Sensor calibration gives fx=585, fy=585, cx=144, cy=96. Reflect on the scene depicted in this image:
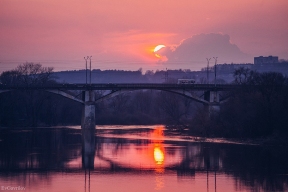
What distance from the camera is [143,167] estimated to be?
3994cm

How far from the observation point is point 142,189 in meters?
30.7

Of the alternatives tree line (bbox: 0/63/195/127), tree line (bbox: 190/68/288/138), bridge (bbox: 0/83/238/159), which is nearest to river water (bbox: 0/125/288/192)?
tree line (bbox: 190/68/288/138)

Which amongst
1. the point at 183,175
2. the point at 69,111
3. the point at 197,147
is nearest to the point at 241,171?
the point at 183,175

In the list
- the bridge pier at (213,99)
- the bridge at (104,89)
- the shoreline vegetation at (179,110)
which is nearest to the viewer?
the shoreline vegetation at (179,110)

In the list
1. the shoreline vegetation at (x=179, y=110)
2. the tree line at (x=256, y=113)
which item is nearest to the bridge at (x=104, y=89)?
the shoreline vegetation at (x=179, y=110)

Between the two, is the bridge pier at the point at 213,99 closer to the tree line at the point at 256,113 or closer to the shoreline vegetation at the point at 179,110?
the shoreline vegetation at the point at 179,110

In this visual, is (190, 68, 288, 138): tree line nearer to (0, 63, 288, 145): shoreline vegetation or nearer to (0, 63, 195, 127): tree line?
(0, 63, 288, 145): shoreline vegetation

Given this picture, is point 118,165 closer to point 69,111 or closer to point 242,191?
point 242,191

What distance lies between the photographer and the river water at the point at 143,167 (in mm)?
32062

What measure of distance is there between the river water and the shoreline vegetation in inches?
214

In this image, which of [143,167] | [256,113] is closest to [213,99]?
[256,113]

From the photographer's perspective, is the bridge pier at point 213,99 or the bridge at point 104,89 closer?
the bridge at point 104,89

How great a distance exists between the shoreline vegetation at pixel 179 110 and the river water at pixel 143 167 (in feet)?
17.9

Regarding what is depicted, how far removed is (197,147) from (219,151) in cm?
492
